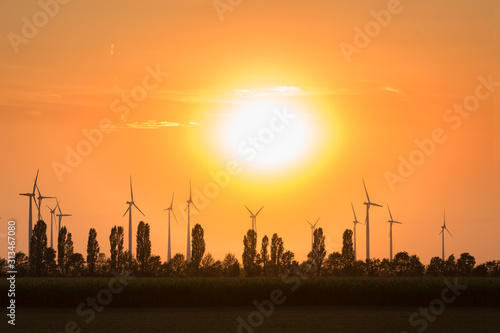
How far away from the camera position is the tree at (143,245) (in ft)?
622


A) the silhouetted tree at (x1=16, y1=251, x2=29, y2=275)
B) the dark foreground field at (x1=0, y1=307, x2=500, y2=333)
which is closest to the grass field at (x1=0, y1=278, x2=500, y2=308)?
the dark foreground field at (x1=0, y1=307, x2=500, y2=333)

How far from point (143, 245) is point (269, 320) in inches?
4522

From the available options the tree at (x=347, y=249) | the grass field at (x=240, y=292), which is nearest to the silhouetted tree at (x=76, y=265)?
the tree at (x=347, y=249)

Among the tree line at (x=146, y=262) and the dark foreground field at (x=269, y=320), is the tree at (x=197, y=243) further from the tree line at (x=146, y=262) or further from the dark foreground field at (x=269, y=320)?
the dark foreground field at (x=269, y=320)

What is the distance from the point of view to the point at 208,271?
186750 millimetres

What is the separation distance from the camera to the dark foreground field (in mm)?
72625

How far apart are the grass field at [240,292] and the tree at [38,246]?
75141mm

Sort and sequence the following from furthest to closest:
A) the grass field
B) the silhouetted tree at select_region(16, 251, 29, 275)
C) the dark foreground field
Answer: the silhouetted tree at select_region(16, 251, 29, 275)
the grass field
the dark foreground field

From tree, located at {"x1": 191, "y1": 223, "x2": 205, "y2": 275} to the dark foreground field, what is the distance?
98.9m

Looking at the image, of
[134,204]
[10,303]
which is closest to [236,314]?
[10,303]

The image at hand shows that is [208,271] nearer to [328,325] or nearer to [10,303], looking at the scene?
[10,303]

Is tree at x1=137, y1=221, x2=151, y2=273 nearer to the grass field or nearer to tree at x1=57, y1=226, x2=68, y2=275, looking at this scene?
tree at x1=57, y1=226, x2=68, y2=275

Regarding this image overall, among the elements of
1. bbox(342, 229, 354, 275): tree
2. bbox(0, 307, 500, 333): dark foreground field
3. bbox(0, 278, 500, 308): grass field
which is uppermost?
bbox(342, 229, 354, 275): tree

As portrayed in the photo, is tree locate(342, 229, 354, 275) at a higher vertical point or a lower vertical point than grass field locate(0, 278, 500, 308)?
higher
